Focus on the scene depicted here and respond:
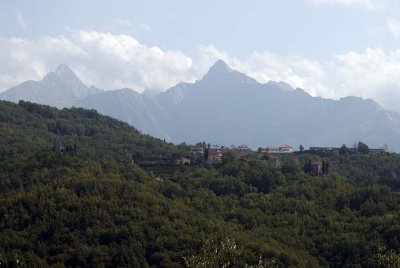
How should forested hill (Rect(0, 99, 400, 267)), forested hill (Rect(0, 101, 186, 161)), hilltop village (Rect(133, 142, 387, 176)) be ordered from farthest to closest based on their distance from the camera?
forested hill (Rect(0, 101, 186, 161)) → hilltop village (Rect(133, 142, 387, 176)) → forested hill (Rect(0, 99, 400, 267))

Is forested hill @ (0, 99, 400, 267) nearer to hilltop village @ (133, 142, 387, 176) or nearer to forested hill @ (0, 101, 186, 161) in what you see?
hilltop village @ (133, 142, 387, 176)

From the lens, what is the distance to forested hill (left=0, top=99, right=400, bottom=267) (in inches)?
2443

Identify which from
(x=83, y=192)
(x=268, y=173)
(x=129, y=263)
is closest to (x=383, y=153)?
(x=268, y=173)

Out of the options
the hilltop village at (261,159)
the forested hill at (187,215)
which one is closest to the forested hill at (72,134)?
the hilltop village at (261,159)

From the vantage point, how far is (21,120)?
5027 inches

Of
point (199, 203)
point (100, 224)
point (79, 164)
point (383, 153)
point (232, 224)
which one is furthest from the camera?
point (383, 153)

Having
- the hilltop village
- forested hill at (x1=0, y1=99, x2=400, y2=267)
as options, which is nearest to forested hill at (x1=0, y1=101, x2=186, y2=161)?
the hilltop village

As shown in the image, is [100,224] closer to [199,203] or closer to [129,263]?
[129,263]

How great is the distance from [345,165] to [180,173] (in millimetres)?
28830

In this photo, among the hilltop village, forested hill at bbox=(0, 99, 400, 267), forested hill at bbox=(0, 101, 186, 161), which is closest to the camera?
forested hill at bbox=(0, 99, 400, 267)

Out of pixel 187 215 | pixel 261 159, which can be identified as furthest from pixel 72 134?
pixel 187 215

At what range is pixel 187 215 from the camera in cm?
7138

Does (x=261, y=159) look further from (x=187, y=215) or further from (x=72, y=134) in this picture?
(x=187, y=215)

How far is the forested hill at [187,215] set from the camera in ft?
204
